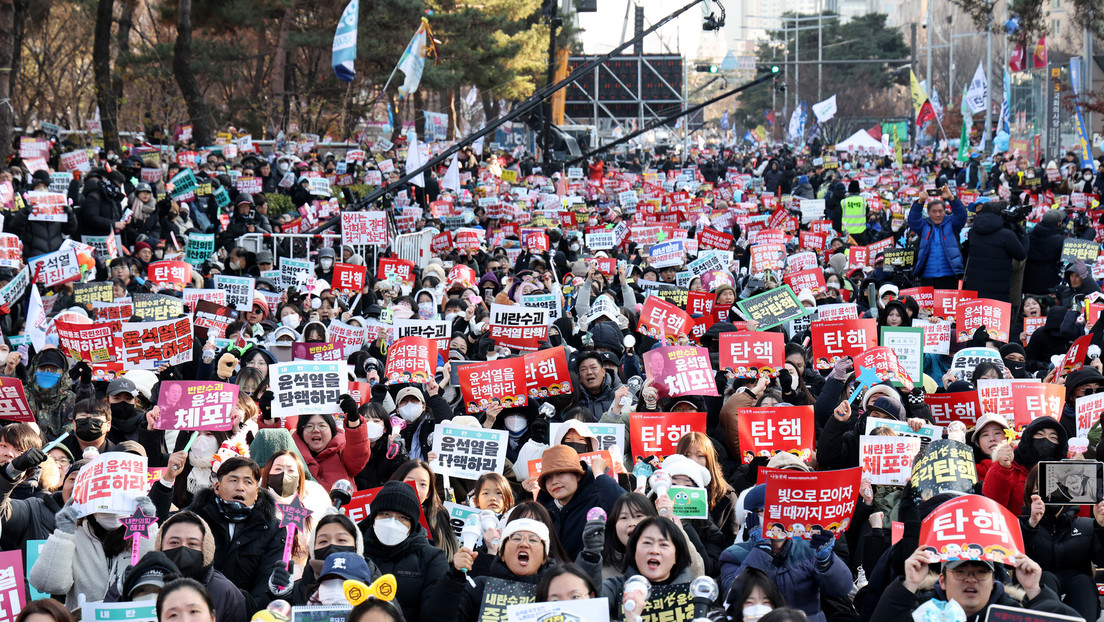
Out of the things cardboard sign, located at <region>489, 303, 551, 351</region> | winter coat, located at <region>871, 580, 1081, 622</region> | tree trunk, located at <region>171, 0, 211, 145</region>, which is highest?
tree trunk, located at <region>171, 0, 211, 145</region>

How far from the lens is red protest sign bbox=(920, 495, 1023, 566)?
478 cm

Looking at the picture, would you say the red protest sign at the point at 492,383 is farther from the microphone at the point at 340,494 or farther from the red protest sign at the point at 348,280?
the red protest sign at the point at 348,280

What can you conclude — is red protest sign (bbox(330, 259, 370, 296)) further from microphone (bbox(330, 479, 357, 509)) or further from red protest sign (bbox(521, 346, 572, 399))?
microphone (bbox(330, 479, 357, 509))

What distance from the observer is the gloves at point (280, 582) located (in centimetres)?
551

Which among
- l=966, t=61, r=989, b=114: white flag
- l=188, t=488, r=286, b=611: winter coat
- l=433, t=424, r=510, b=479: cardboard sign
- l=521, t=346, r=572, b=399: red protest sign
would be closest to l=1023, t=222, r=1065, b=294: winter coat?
l=521, t=346, r=572, b=399: red protest sign

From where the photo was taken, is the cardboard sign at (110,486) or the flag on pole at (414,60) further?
the flag on pole at (414,60)

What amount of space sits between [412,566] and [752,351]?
4573 millimetres

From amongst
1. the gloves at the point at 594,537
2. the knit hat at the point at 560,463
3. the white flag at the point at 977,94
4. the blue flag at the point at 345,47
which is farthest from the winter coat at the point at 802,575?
the white flag at the point at 977,94

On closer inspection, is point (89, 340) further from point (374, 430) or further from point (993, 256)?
point (993, 256)

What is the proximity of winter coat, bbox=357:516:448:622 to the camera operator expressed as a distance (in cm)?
880

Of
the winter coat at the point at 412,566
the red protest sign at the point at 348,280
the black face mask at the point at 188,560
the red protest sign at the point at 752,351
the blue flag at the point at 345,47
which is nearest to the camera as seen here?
the black face mask at the point at 188,560

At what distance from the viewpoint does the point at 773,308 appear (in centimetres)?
1093

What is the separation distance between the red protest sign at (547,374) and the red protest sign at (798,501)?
294cm

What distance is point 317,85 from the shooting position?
3853cm
